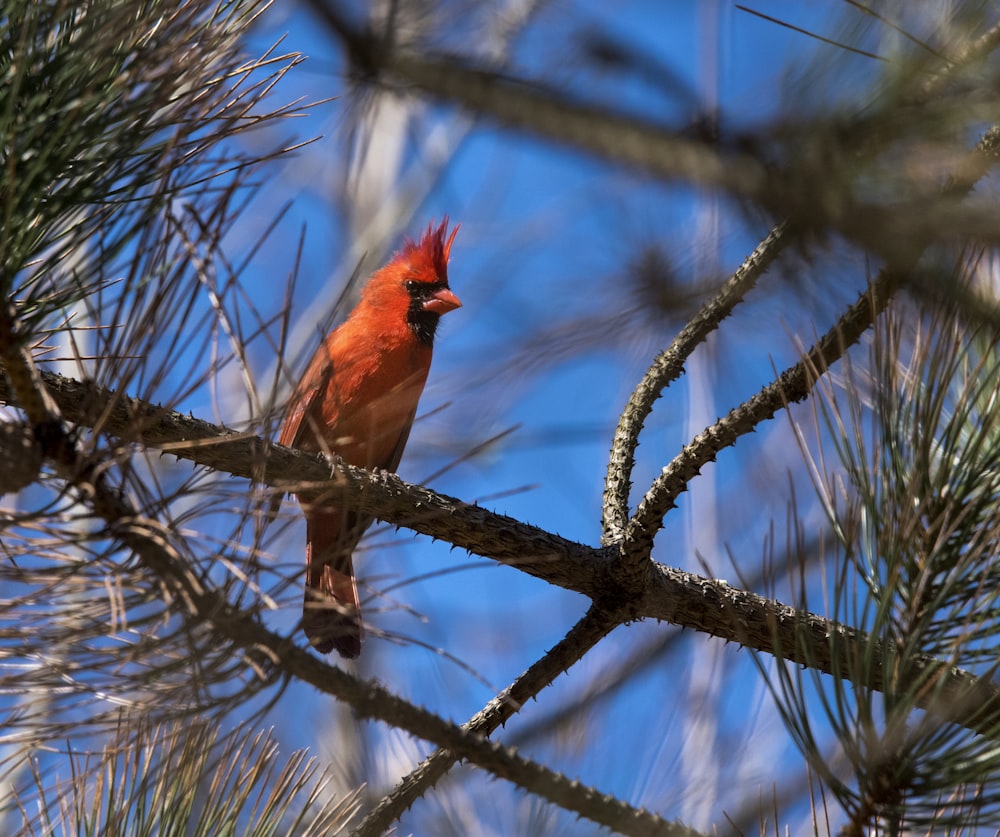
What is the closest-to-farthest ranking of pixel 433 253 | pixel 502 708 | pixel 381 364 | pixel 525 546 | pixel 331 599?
pixel 331 599 → pixel 502 708 → pixel 525 546 → pixel 381 364 → pixel 433 253

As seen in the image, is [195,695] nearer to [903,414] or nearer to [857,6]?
[903,414]

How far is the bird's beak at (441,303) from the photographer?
3.91 m

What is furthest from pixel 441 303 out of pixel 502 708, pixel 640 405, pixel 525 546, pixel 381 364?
pixel 502 708

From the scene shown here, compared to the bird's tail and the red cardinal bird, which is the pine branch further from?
the red cardinal bird

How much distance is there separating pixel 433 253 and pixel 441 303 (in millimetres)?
236

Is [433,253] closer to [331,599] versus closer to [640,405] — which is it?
[640,405]

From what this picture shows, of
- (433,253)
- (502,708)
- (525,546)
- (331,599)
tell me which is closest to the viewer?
(331,599)

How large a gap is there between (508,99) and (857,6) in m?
0.42

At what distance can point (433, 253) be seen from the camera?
13.3 ft

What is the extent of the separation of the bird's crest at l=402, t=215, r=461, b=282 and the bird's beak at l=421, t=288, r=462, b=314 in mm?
107

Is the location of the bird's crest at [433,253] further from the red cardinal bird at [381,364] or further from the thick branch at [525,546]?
the thick branch at [525,546]

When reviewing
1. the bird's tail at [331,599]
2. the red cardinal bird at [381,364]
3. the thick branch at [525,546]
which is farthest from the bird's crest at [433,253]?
the bird's tail at [331,599]

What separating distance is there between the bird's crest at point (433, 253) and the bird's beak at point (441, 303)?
0.35ft

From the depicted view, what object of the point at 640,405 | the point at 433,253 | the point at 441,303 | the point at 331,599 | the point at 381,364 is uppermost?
the point at 433,253
